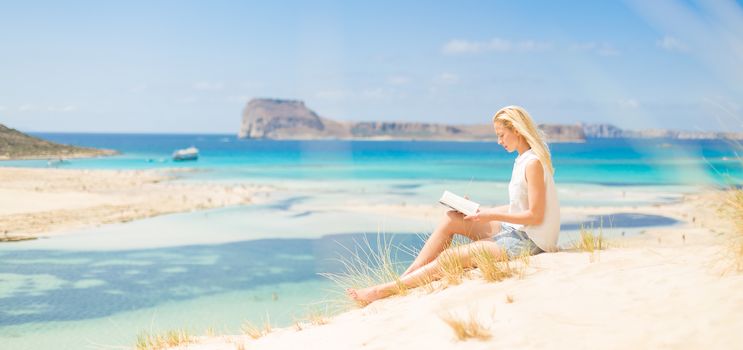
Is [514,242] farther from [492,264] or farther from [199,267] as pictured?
[199,267]

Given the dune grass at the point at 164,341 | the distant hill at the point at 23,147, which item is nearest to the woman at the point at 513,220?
the dune grass at the point at 164,341

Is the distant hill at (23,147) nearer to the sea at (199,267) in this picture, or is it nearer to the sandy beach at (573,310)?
the sea at (199,267)

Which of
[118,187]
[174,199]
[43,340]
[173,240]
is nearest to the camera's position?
[43,340]

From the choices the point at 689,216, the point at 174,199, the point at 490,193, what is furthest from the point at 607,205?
the point at 174,199

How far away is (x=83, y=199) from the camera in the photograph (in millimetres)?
17875

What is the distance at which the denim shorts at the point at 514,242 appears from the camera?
199 inches

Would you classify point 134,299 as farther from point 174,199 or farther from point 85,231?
point 174,199

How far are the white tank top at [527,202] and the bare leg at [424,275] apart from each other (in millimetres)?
295

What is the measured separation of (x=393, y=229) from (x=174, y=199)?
877 centimetres

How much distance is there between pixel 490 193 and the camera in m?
27.0

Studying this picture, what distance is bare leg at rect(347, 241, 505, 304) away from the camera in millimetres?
5094

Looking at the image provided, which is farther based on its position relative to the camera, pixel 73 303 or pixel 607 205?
pixel 607 205

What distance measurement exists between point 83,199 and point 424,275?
15.3 meters

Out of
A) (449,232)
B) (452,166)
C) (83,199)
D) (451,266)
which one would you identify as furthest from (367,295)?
(452,166)
